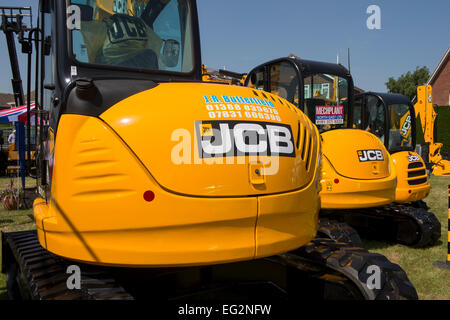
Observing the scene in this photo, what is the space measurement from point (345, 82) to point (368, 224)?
257 centimetres

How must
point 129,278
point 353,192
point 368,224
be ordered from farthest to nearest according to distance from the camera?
point 368,224, point 353,192, point 129,278

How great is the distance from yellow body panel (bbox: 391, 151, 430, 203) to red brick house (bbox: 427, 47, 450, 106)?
28563 mm

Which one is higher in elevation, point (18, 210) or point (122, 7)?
point (122, 7)

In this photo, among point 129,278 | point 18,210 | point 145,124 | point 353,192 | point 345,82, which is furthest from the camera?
point 18,210

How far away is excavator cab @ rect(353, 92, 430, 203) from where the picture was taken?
679 cm

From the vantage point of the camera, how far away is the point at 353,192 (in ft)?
17.0

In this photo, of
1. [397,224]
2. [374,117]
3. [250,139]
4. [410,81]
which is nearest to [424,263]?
[397,224]

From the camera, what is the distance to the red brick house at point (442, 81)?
3166cm

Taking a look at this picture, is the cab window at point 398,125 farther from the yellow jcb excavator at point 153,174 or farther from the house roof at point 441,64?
the house roof at point 441,64

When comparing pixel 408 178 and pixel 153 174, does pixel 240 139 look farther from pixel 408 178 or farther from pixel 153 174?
pixel 408 178

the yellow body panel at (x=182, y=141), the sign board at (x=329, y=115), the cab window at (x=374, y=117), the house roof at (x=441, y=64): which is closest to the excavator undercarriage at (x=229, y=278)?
the yellow body panel at (x=182, y=141)

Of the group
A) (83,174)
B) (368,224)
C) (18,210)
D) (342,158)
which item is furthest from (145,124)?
(18,210)

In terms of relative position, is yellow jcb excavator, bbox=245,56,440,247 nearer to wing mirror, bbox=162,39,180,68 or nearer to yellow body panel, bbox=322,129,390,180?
yellow body panel, bbox=322,129,390,180
